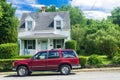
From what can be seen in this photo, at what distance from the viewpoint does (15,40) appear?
55625 mm

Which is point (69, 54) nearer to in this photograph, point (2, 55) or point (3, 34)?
point (2, 55)

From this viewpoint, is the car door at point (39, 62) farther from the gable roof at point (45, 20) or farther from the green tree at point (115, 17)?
the green tree at point (115, 17)

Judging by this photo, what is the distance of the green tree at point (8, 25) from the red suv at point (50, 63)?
103 ft

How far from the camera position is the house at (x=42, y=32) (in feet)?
154

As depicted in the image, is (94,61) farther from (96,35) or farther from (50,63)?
(96,35)

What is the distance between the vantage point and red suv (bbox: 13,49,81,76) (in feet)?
73.7

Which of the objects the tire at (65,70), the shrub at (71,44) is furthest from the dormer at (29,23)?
the tire at (65,70)

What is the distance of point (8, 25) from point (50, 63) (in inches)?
1293

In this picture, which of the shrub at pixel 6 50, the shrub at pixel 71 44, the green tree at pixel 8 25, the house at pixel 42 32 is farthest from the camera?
the green tree at pixel 8 25

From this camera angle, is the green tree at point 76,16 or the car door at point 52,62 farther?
the green tree at point 76,16

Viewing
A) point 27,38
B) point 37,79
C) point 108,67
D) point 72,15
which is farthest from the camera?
point 72,15

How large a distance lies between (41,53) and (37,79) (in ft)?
11.3

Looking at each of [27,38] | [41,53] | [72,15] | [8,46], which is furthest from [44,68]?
[72,15]

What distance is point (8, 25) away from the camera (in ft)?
177
